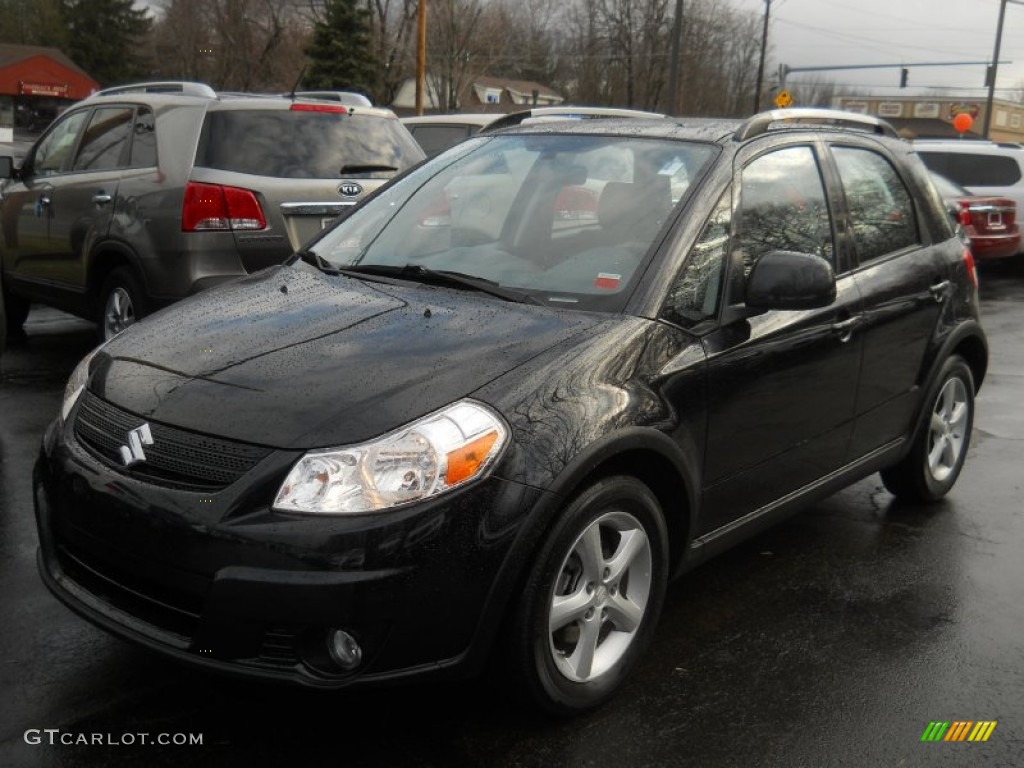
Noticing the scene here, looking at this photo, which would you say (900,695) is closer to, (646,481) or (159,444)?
(646,481)

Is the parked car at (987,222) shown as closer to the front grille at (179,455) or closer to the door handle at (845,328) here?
the door handle at (845,328)

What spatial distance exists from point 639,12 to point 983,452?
57.0 m

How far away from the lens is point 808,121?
4.42 metres

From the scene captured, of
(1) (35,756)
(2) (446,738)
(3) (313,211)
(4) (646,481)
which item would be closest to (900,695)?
(4) (646,481)

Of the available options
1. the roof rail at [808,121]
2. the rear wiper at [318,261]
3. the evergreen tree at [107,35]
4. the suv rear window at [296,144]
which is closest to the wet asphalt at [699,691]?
the rear wiper at [318,261]

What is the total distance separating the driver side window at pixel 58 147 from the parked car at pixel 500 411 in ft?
13.7

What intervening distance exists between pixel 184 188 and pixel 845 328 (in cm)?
403

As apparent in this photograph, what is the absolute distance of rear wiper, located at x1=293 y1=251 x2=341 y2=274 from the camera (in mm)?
4008

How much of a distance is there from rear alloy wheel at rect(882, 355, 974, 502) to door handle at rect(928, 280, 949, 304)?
305mm

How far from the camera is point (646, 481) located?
3318 mm

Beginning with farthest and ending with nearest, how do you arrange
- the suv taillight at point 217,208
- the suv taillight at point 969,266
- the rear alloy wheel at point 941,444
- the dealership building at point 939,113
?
the dealership building at point 939,113
the suv taillight at point 217,208
the suv taillight at point 969,266
the rear alloy wheel at point 941,444

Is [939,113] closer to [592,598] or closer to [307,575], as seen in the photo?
[592,598]

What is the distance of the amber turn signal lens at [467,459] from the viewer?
2.74 m

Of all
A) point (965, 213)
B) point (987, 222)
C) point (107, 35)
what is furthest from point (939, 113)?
point (965, 213)
